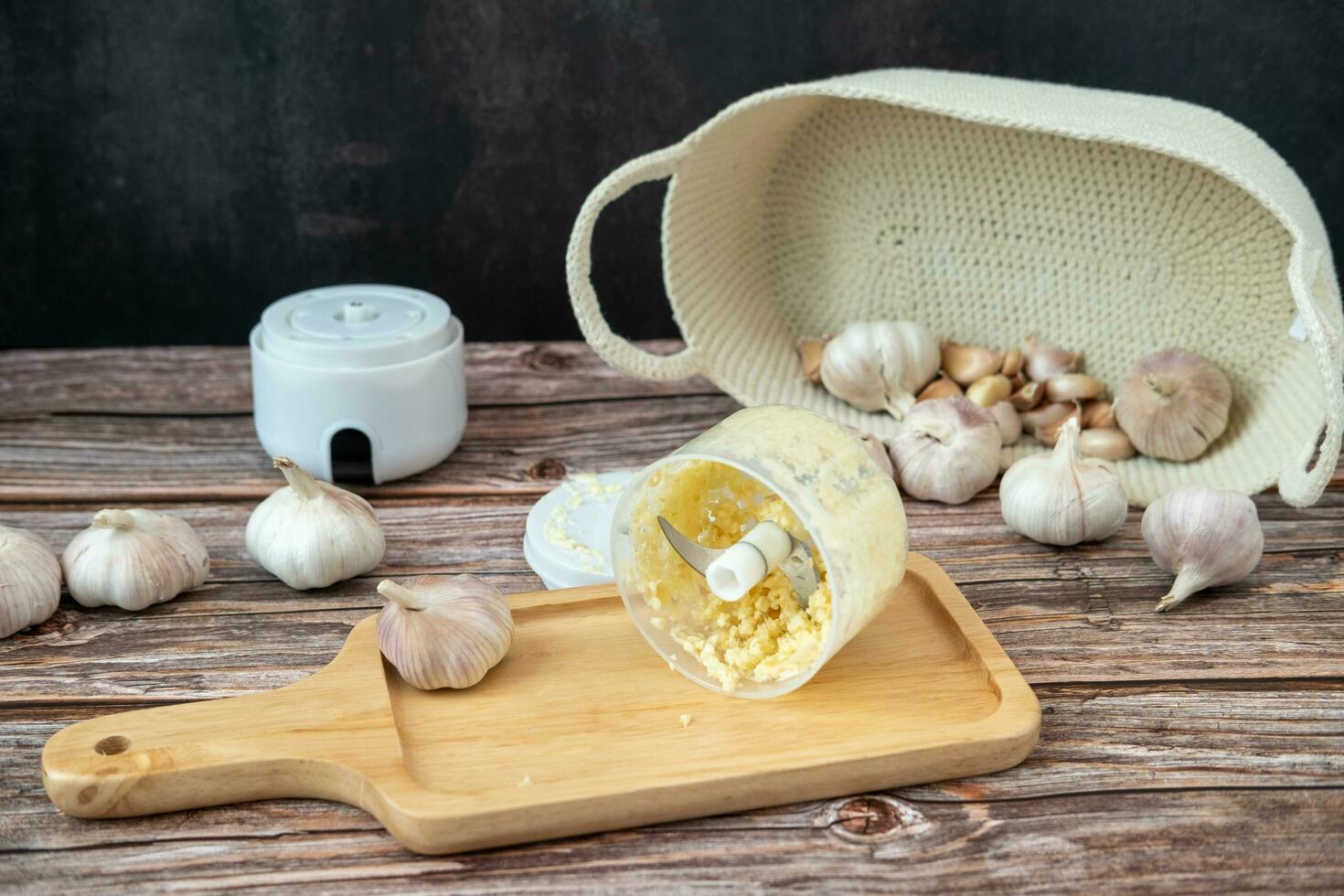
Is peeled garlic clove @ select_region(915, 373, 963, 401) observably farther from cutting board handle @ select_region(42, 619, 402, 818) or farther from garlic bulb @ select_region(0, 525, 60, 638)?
garlic bulb @ select_region(0, 525, 60, 638)

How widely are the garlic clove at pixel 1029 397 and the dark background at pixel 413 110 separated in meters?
0.41

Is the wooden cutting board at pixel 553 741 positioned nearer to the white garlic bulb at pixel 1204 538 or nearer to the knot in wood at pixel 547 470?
the white garlic bulb at pixel 1204 538

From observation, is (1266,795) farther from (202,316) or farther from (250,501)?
(202,316)

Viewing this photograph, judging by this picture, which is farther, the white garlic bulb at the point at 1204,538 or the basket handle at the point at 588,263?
the basket handle at the point at 588,263

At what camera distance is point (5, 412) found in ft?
4.58

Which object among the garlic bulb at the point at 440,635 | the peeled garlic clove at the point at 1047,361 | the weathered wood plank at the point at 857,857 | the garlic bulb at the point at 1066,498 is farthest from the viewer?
the peeled garlic clove at the point at 1047,361

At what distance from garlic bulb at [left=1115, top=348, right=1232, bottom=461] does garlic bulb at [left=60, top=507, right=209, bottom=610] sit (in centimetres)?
87

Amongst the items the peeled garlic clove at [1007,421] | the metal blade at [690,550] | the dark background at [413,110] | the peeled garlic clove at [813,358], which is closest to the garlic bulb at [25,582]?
the metal blade at [690,550]

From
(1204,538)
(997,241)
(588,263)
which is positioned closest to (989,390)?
(997,241)

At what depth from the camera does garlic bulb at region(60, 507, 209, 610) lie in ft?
3.33

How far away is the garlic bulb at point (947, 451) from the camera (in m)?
1.21

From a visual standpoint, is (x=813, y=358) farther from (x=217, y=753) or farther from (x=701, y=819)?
(x=217, y=753)

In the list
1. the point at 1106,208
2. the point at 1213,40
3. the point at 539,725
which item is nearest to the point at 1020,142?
the point at 1106,208

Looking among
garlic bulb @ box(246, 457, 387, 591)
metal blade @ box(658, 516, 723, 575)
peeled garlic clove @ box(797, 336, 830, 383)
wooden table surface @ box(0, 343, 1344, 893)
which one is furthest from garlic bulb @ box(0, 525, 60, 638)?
peeled garlic clove @ box(797, 336, 830, 383)
